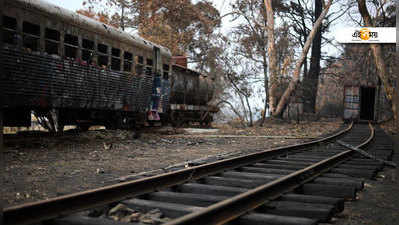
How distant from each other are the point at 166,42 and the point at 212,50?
4393 mm

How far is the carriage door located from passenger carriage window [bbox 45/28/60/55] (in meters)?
5.92

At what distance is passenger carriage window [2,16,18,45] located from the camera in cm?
873

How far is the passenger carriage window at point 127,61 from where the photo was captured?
45.2 ft

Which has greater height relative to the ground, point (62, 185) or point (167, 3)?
point (167, 3)

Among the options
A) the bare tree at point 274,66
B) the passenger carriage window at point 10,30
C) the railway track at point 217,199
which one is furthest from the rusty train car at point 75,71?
the bare tree at point 274,66

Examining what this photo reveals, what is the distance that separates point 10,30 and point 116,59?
15.2 ft

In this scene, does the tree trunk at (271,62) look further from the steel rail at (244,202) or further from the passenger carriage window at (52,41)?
the steel rail at (244,202)

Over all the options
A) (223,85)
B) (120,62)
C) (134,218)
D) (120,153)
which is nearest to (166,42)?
(223,85)

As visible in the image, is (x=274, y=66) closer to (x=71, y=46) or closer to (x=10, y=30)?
(x=71, y=46)

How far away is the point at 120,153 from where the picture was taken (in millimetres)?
9156

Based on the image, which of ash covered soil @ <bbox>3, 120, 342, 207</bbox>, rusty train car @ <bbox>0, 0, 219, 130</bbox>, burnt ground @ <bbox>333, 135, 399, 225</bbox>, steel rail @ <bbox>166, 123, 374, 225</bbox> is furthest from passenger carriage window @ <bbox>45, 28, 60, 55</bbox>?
burnt ground @ <bbox>333, 135, 399, 225</bbox>

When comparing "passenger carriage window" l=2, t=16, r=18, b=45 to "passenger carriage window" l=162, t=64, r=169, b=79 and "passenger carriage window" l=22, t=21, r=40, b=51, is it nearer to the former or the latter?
"passenger carriage window" l=22, t=21, r=40, b=51

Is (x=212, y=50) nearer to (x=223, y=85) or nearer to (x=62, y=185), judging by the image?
(x=223, y=85)

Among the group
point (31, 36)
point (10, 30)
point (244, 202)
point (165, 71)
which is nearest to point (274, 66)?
point (165, 71)
